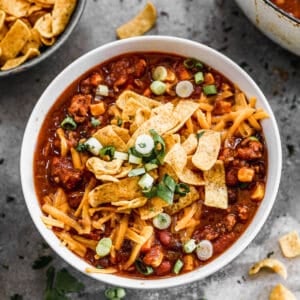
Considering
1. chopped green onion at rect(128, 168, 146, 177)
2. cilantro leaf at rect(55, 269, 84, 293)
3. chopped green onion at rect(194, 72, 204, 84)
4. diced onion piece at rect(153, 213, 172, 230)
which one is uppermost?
chopped green onion at rect(194, 72, 204, 84)

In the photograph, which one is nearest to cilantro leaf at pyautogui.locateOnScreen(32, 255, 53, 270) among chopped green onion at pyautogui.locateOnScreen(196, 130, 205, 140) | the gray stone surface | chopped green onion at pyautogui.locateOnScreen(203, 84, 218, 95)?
the gray stone surface

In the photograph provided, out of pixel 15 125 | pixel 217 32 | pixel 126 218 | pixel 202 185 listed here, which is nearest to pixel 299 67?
pixel 217 32

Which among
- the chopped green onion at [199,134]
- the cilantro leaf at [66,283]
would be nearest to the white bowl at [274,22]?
the chopped green onion at [199,134]

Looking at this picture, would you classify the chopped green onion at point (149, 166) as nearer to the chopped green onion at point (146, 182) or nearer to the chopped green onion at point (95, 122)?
the chopped green onion at point (146, 182)

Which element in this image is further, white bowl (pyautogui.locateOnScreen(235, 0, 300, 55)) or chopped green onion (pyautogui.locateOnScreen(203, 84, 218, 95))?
chopped green onion (pyautogui.locateOnScreen(203, 84, 218, 95))

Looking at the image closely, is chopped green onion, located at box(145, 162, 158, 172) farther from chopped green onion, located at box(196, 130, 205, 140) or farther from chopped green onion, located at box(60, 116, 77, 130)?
chopped green onion, located at box(60, 116, 77, 130)

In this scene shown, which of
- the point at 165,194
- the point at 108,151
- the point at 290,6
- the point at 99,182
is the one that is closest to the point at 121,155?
the point at 108,151

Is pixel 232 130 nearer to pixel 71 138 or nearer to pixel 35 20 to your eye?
pixel 71 138
